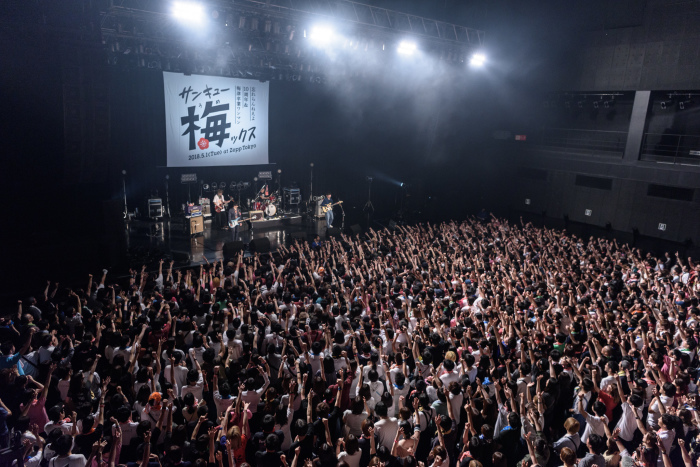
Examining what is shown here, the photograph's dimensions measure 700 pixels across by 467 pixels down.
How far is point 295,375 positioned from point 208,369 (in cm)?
91

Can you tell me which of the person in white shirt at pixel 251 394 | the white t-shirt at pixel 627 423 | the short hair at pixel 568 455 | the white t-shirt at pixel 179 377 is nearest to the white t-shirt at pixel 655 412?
the white t-shirt at pixel 627 423

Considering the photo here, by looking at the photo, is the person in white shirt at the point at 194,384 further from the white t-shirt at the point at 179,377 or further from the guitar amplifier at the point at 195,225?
the guitar amplifier at the point at 195,225

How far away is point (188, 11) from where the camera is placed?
30.6 feet

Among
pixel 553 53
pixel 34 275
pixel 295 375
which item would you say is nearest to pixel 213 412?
pixel 295 375

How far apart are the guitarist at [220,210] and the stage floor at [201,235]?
225 mm

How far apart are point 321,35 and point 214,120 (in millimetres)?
3989

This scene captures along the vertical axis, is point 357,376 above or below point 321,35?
below

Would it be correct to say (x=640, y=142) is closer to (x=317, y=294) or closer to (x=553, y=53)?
(x=553, y=53)

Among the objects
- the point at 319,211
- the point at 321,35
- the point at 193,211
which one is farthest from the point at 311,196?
the point at 321,35

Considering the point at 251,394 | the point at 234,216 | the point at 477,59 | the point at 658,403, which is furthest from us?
the point at 477,59

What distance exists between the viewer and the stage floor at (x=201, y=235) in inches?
423

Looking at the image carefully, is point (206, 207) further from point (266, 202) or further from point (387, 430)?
point (387, 430)

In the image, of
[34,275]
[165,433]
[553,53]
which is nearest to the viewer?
[165,433]

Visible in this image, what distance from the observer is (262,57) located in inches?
457
